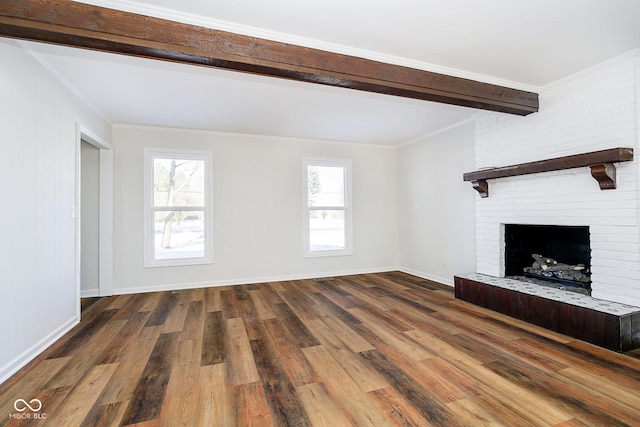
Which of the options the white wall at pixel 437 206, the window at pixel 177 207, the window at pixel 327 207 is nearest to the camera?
the white wall at pixel 437 206

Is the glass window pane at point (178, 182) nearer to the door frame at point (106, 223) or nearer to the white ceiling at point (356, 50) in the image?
the door frame at point (106, 223)

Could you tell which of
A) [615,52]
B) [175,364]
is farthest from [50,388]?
[615,52]

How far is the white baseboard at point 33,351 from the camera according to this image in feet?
7.02

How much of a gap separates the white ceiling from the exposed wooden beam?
0.26 ft

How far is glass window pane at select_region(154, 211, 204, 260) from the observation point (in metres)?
→ 4.68

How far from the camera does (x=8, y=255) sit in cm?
220

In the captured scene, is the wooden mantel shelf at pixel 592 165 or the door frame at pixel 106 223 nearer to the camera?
the wooden mantel shelf at pixel 592 165

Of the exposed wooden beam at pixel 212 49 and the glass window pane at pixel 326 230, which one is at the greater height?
the exposed wooden beam at pixel 212 49

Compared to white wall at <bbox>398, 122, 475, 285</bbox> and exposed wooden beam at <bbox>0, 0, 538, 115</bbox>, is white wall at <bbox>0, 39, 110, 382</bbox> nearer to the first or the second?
exposed wooden beam at <bbox>0, 0, 538, 115</bbox>

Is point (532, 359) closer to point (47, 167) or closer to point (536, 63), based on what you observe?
point (536, 63)

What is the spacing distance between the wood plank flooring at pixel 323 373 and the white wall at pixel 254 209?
4.36 feet

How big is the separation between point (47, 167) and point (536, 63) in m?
4.61

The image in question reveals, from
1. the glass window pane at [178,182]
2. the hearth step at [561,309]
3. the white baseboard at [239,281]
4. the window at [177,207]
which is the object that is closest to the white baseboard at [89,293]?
the white baseboard at [239,281]

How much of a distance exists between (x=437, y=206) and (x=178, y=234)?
167 inches
